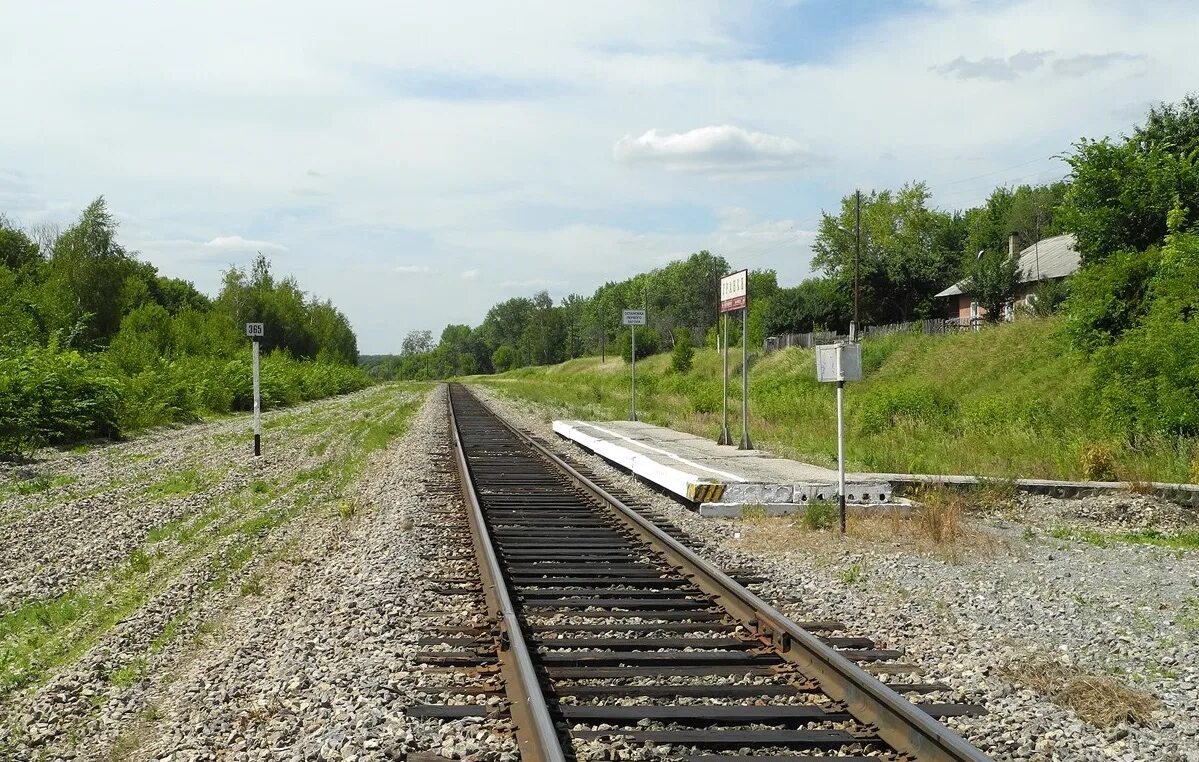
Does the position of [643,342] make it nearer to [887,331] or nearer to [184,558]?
[887,331]

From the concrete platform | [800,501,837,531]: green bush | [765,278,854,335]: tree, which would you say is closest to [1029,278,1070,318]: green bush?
[765,278,854,335]: tree

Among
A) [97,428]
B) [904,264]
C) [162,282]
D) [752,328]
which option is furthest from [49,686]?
[162,282]

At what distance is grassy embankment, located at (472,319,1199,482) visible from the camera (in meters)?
16.7

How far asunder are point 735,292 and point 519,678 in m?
15.1

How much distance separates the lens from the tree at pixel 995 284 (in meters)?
54.5

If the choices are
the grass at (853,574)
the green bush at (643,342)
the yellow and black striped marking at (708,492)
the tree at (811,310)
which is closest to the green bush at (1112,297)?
the yellow and black striped marking at (708,492)

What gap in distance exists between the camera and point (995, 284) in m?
54.5

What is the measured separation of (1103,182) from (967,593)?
23417 millimetres

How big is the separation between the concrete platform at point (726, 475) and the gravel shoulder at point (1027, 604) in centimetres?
43

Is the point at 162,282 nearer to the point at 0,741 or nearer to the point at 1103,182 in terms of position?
the point at 1103,182

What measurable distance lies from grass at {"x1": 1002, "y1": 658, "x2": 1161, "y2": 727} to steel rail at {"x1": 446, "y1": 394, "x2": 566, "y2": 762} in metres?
2.83

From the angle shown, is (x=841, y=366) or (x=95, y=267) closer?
(x=841, y=366)

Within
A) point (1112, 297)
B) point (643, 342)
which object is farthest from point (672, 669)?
point (643, 342)

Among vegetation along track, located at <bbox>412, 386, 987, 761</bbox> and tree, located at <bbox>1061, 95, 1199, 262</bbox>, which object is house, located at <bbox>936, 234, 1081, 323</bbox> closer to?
tree, located at <bbox>1061, 95, 1199, 262</bbox>
